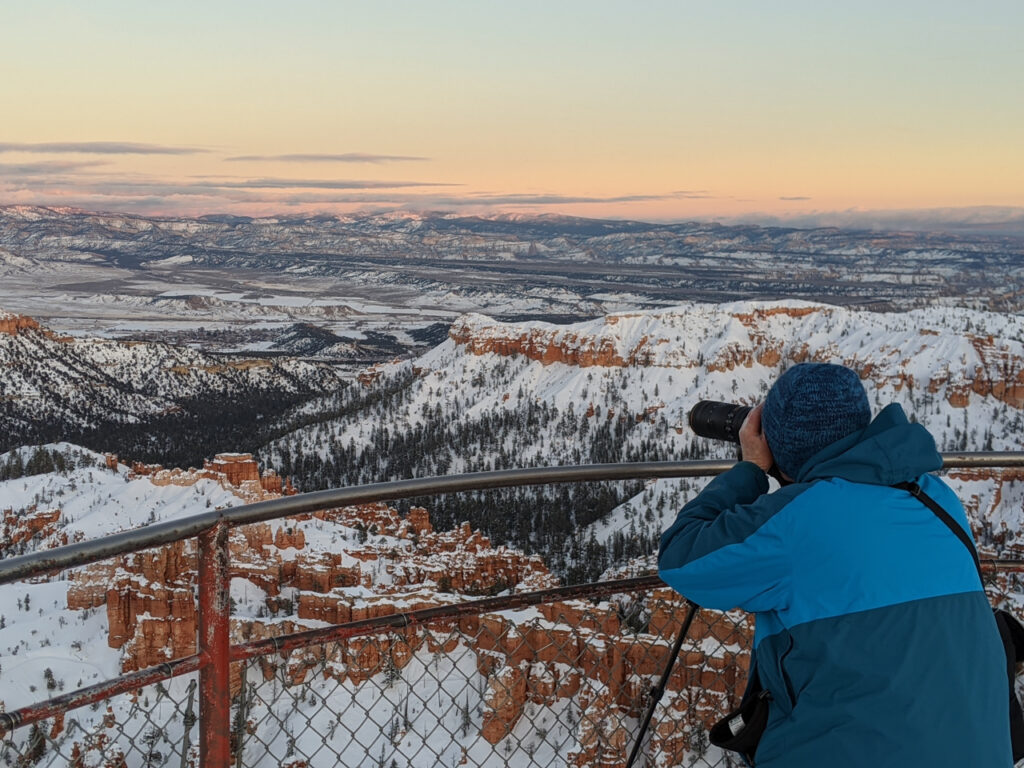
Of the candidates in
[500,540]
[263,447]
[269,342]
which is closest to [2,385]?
[263,447]

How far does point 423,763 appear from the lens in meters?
8.02

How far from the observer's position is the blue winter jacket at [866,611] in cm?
200

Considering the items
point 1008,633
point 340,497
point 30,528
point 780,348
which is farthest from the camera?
point 780,348

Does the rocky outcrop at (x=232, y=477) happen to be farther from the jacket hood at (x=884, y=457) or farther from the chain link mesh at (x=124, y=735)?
the jacket hood at (x=884, y=457)

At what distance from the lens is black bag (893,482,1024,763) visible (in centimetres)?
218

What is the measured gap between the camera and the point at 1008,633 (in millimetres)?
2527

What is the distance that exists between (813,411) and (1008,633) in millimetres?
970

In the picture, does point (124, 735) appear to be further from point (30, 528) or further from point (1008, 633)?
point (30, 528)

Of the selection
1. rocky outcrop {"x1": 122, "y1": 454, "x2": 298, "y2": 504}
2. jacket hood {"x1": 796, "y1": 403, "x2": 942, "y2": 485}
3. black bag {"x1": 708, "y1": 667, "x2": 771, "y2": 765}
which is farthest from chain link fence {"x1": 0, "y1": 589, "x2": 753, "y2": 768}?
rocky outcrop {"x1": 122, "y1": 454, "x2": 298, "y2": 504}

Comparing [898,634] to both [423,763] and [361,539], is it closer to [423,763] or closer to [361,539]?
[423,763]

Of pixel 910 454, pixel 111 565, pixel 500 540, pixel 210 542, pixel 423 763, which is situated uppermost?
pixel 910 454

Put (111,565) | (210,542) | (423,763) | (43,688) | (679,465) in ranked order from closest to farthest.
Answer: (210,542) → (679,465) → (423,763) → (43,688) → (111,565)

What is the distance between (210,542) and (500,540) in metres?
35.3

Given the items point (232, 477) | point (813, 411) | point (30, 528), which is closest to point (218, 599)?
point (813, 411)
